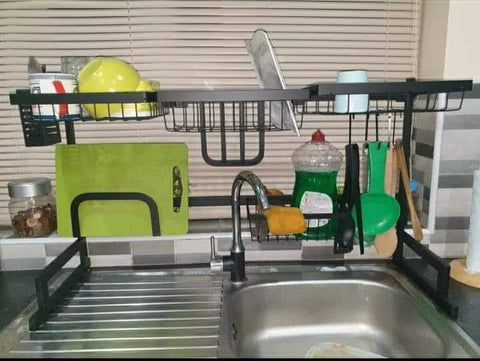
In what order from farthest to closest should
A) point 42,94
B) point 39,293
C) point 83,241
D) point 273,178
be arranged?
point 273,178 < point 83,241 < point 39,293 < point 42,94

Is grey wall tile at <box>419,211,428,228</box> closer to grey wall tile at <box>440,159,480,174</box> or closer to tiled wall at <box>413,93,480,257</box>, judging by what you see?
tiled wall at <box>413,93,480,257</box>

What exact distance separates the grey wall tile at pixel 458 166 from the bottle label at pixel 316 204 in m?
0.39

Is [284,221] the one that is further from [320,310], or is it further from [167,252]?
[167,252]

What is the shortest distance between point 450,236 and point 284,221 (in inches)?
24.0

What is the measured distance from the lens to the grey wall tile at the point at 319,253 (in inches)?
48.7

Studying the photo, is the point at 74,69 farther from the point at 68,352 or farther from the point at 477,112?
the point at 477,112

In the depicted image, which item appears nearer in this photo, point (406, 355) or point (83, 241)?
point (406, 355)

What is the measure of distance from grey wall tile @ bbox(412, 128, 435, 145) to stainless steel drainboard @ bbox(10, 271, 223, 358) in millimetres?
731

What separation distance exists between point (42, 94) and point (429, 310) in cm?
98

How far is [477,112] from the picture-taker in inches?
45.2

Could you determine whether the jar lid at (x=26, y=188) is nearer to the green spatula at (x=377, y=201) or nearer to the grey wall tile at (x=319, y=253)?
the grey wall tile at (x=319, y=253)

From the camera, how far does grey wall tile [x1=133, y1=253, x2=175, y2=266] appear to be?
1234 millimetres

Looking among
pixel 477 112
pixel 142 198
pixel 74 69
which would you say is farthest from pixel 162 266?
pixel 477 112

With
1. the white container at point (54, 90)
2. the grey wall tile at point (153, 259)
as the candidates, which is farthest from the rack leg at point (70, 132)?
the grey wall tile at point (153, 259)
